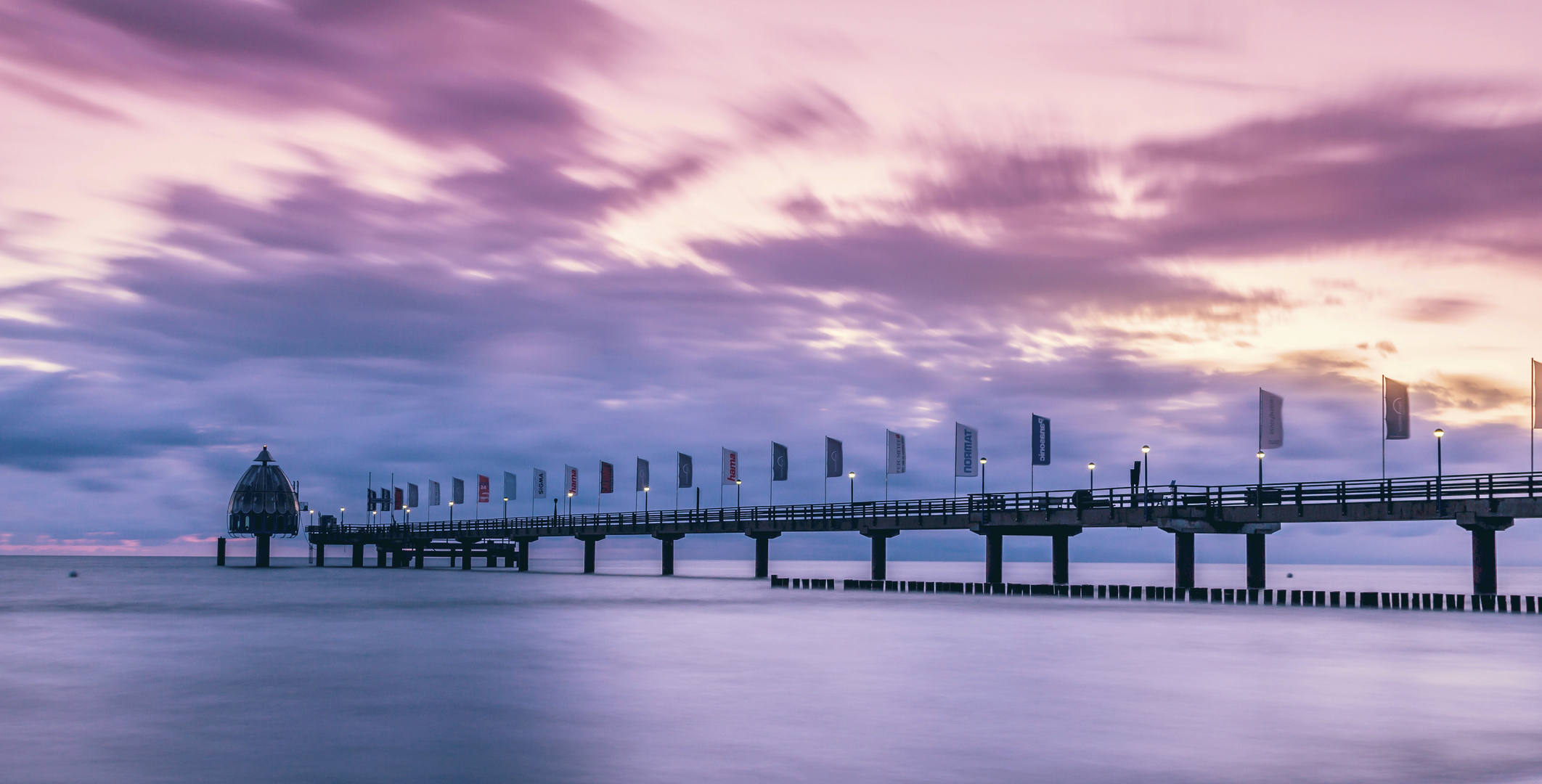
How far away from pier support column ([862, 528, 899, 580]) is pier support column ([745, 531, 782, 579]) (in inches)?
272

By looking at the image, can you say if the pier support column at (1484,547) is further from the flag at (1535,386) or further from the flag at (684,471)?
the flag at (684,471)

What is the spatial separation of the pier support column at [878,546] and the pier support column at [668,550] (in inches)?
714

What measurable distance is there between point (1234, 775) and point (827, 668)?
1510cm

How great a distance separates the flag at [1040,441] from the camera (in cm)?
7431

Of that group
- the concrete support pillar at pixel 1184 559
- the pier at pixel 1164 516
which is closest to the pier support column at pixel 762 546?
the pier at pixel 1164 516

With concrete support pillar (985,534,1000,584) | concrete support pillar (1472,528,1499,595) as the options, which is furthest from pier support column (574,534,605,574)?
concrete support pillar (1472,528,1499,595)

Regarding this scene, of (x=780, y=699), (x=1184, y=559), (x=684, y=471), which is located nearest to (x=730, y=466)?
(x=684, y=471)

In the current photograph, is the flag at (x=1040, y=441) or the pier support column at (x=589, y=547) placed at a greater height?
the flag at (x=1040, y=441)

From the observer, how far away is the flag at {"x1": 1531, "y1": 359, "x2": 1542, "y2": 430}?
5625cm

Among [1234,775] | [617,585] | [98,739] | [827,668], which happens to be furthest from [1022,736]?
[617,585]

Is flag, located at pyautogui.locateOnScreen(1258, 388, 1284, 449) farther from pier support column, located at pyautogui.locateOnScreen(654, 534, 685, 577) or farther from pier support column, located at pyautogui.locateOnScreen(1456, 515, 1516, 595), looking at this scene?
pier support column, located at pyautogui.locateOnScreen(654, 534, 685, 577)

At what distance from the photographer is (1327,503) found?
55.2 metres

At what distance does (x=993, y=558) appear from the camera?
241ft

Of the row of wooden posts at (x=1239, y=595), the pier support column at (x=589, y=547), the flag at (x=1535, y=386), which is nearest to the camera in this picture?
the flag at (x=1535, y=386)
